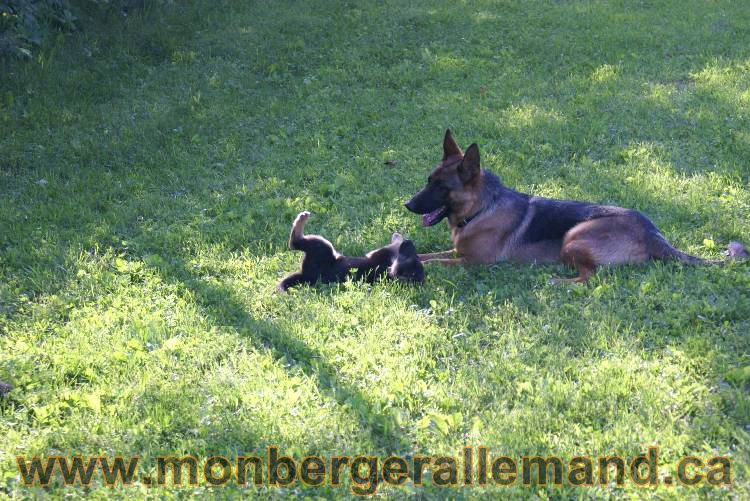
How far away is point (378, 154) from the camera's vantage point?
8.20 m

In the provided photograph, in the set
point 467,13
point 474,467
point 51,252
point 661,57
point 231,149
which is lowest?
point 474,467

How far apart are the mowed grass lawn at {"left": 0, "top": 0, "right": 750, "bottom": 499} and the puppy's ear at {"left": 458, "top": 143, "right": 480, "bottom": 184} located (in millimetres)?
745

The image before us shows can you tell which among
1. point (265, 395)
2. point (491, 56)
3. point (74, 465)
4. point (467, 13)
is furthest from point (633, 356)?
point (467, 13)

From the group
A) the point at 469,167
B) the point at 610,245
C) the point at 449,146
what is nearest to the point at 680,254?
the point at 610,245

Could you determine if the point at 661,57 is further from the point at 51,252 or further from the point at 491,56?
the point at 51,252

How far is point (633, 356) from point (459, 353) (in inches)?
42.9

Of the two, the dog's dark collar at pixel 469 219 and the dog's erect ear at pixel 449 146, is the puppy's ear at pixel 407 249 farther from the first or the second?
the dog's erect ear at pixel 449 146

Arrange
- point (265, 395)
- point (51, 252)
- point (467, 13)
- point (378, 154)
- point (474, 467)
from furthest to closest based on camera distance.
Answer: point (467, 13), point (378, 154), point (51, 252), point (265, 395), point (474, 467)

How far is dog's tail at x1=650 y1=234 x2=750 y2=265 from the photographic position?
528 centimetres

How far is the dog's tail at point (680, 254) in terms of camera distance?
528 centimetres

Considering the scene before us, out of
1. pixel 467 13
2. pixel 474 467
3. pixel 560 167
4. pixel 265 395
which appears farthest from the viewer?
pixel 467 13

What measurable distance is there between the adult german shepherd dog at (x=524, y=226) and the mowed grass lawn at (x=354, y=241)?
0.61 feet

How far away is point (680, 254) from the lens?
5328mm

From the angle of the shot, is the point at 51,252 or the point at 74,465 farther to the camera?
the point at 51,252
